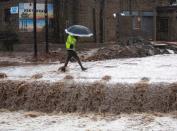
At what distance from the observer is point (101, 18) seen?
38.6 m

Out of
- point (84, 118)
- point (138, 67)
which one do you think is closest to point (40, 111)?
point (84, 118)

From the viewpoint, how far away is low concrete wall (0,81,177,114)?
14883 millimetres

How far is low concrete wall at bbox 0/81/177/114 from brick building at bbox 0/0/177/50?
17998 mm

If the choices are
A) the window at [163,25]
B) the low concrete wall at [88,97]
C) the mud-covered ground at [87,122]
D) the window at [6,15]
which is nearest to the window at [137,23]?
the window at [163,25]

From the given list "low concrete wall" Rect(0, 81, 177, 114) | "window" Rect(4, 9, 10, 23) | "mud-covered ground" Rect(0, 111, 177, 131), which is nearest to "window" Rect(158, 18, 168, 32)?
"window" Rect(4, 9, 10, 23)

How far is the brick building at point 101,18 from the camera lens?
38.6 meters

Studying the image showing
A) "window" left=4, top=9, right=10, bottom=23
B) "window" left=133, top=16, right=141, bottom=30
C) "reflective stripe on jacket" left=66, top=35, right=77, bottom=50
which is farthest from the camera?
"window" left=133, top=16, right=141, bottom=30

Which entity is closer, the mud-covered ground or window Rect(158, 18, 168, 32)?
the mud-covered ground

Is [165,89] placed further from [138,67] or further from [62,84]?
[138,67]

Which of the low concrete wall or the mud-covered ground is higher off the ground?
the low concrete wall

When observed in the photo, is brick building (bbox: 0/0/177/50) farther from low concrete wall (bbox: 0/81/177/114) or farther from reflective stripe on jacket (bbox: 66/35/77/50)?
low concrete wall (bbox: 0/81/177/114)

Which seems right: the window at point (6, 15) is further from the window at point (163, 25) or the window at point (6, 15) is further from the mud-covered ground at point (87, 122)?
the mud-covered ground at point (87, 122)

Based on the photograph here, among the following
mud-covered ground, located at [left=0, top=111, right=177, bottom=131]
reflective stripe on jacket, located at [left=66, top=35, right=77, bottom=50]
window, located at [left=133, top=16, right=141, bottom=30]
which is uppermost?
reflective stripe on jacket, located at [left=66, top=35, right=77, bottom=50]

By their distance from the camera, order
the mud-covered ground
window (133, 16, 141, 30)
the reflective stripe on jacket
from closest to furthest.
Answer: the mud-covered ground < the reflective stripe on jacket < window (133, 16, 141, 30)
